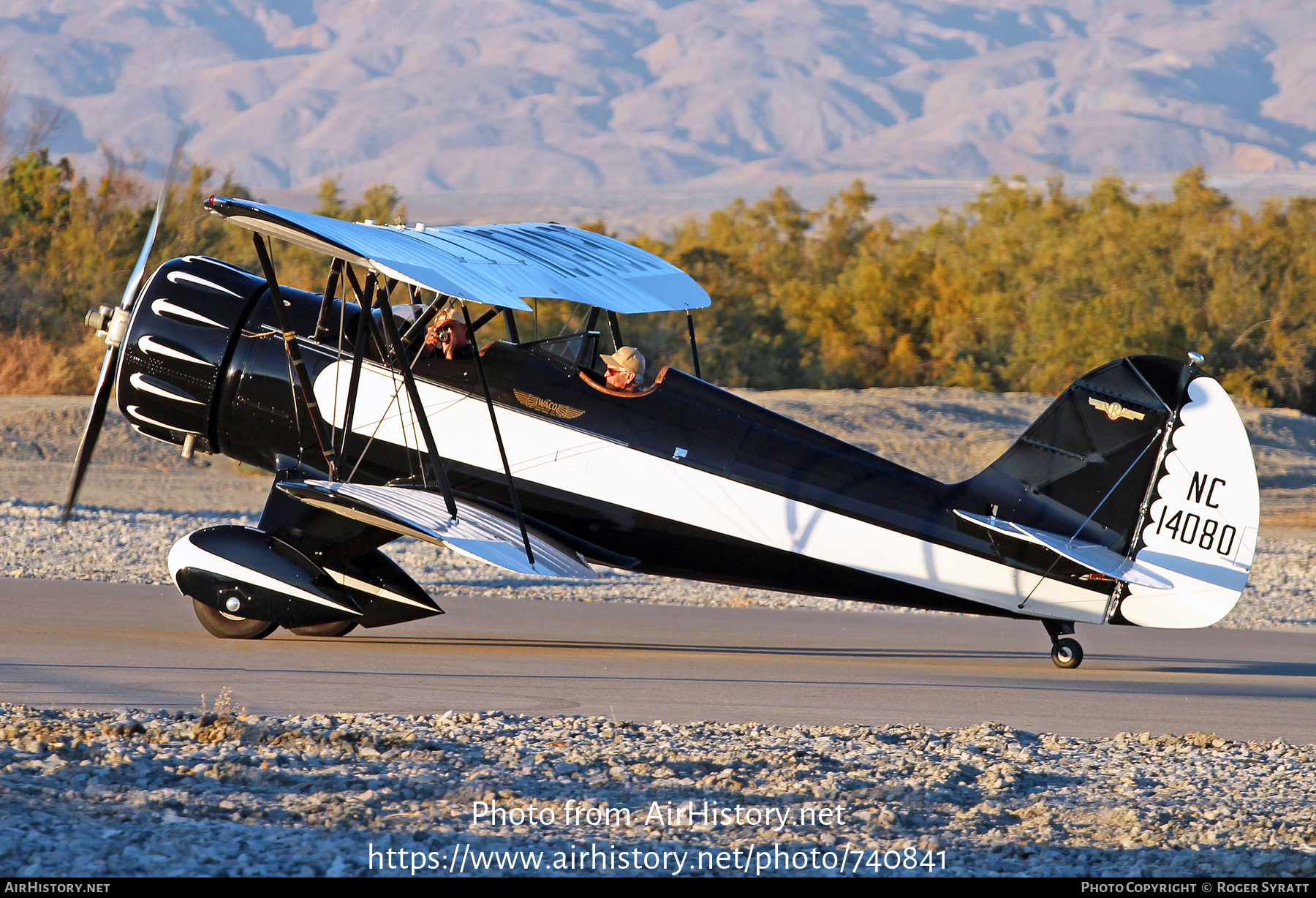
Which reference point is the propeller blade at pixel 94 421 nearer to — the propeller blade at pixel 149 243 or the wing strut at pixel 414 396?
the propeller blade at pixel 149 243

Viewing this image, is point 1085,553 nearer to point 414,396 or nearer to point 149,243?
point 414,396

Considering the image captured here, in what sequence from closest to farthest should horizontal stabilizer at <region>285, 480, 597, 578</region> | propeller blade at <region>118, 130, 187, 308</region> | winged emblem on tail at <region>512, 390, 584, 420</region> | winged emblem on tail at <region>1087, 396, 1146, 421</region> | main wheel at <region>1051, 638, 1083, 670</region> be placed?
horizontal stabilizer at <region>285, 480, 597, 578</region>
winged emblem on tail at <region>1087, 396, 1146, 421</region>
winged emblem on tail at <region>512, 390, 584, 420</region>
main wheel at <region>1051, 638, 1083, 670</region>
propeller blade at <region>118, 130, 187, 308</region>

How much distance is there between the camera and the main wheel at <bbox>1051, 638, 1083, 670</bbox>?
9.68 metres

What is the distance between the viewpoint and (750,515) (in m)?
9.16

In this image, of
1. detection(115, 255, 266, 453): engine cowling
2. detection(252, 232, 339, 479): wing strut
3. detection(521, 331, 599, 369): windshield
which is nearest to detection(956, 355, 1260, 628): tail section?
detection(521, 331, 599, 369): windshield

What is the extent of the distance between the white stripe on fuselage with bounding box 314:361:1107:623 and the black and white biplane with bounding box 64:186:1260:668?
0.01m

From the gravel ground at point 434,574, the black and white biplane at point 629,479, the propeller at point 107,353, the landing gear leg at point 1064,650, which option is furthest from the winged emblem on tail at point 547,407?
the landing gear leg at point 1064,650

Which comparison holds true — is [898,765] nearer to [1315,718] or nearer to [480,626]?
[1315,718]

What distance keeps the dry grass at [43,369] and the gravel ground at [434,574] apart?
1089cm

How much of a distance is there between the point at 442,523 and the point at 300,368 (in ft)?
6.01

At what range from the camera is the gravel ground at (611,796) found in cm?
491

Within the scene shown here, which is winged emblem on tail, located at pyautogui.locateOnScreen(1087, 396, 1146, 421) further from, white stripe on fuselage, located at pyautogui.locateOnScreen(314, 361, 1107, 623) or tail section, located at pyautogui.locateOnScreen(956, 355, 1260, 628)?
white stripe on fuselage, located at pyautogui.locateOnScreen(314, 361, 1107, 623)

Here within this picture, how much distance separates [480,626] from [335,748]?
4458mm

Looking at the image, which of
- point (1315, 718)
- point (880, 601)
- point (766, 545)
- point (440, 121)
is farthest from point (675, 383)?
point (440, 121)
